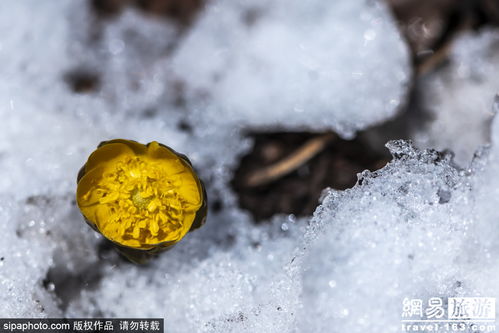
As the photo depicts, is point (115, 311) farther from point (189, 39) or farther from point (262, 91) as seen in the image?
point (189, 39)

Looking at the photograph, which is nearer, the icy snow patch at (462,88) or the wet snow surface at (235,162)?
the wet snow surface at (235,162)

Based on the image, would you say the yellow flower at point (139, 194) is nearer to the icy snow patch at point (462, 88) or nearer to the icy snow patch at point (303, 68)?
the icy snow patch at point (303, 68)

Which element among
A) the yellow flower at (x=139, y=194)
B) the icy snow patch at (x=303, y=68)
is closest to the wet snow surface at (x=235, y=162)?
the icy snow patch at (x=303, y=68)

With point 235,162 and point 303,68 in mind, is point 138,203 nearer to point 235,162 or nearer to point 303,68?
point 235,162

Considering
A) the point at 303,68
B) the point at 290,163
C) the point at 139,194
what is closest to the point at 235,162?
the point at 290,163

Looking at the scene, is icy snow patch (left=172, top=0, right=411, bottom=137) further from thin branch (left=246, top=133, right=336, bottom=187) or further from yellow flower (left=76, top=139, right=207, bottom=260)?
yellow flower (left=76, top=139, right=207, bottom=260)

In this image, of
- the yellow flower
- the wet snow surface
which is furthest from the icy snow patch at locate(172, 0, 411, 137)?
the yellow flower
